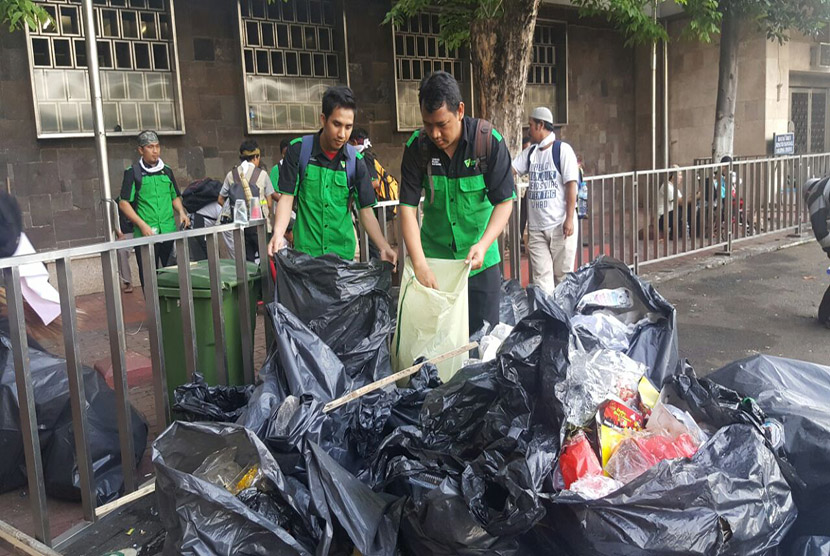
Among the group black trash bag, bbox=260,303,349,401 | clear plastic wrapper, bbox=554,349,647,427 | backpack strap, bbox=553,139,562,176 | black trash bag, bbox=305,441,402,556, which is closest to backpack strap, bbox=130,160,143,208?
backpack strap, bbox=553,139,562,176

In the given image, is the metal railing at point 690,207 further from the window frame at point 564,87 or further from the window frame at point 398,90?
the window frame at point 564,87

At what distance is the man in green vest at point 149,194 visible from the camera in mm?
6918

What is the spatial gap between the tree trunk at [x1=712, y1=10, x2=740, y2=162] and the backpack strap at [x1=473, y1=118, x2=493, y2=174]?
9.73m

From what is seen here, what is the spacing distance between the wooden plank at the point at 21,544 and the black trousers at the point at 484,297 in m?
2.25

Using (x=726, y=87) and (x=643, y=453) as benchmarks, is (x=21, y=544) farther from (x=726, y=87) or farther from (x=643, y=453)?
(x=726, y=87)

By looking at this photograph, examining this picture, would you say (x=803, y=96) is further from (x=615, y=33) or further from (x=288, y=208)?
(x=288, y=208)

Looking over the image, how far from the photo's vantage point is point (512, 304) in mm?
4625

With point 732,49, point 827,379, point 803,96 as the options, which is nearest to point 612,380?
point 827,379

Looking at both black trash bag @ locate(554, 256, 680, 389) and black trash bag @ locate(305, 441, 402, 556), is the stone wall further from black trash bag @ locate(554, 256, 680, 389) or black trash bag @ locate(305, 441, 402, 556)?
black trash bag @ locate(305, 441, 402, 556)

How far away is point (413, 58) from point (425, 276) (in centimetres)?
864

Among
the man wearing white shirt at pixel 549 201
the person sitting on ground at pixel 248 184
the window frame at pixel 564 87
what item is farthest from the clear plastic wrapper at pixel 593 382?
the window frame at pixel 564 87

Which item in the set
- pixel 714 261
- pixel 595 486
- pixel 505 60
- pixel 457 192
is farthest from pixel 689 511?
pixel 714 261

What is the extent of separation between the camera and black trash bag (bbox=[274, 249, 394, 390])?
3.56 metres

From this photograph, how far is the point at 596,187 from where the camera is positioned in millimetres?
7504
